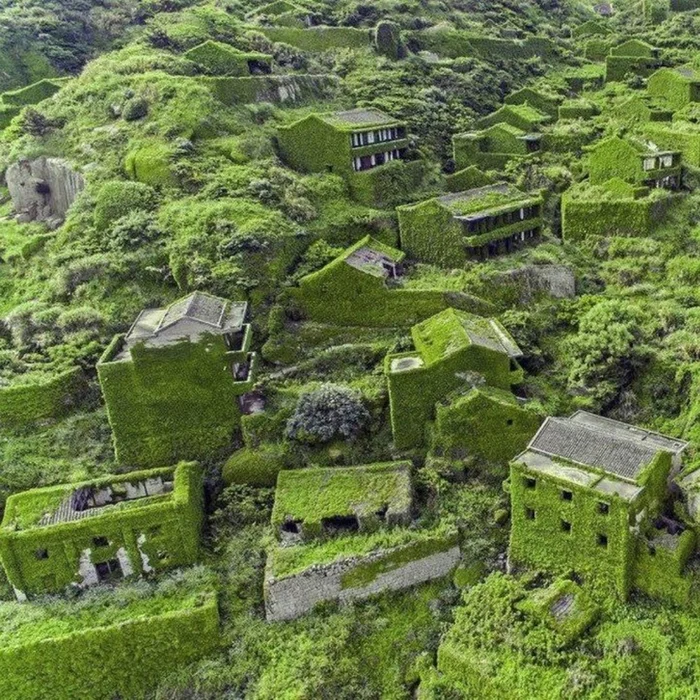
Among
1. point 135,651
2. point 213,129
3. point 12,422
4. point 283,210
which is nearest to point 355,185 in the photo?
point 283,210

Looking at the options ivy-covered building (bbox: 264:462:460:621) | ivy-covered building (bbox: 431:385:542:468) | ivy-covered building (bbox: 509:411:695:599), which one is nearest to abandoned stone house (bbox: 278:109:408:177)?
ivy-covered building (bbox: 431:385:542:468)

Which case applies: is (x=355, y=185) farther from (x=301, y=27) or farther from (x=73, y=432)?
(x=301, y=27)

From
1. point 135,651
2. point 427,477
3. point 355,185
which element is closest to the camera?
point 135,651

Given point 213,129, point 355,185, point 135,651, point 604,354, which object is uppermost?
point 213,129

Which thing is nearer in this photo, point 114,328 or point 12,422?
point 12,422

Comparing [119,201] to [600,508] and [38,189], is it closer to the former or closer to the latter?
[38,189]

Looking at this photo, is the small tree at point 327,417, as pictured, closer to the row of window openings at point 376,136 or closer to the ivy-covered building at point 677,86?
the row of window openings at point 376,136

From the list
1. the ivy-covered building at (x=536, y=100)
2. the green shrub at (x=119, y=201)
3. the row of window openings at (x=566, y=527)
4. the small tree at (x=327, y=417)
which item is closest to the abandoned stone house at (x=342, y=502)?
the small tree at (x=327, y=417)
